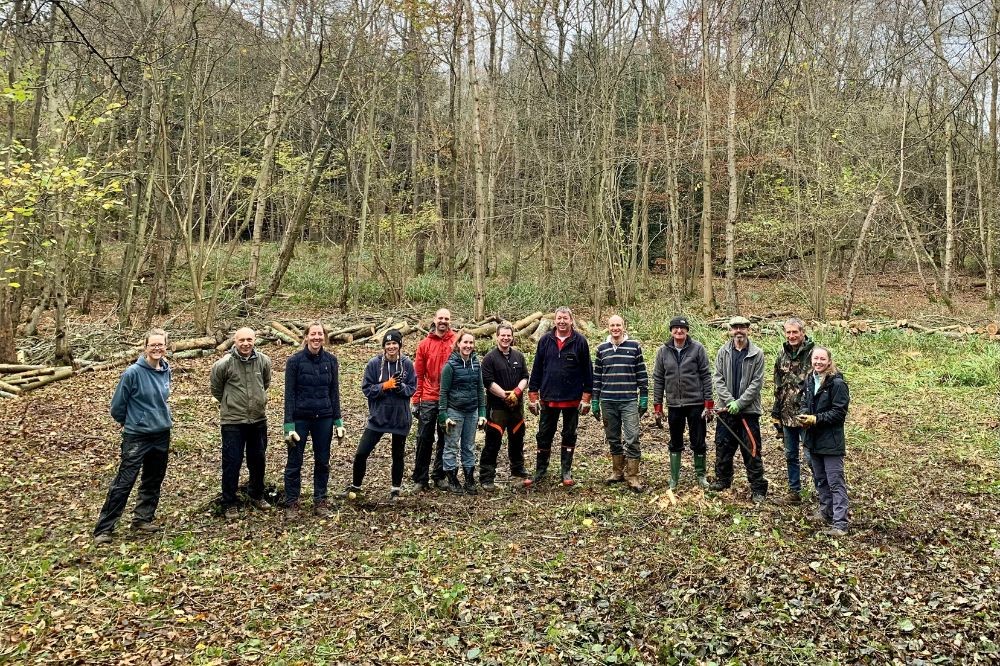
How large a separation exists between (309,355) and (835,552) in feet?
15.1

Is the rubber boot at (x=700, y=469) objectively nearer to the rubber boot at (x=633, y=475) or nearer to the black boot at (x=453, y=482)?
the rubber boot at (x=633, y=475)

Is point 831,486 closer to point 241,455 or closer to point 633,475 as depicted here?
point 633,475

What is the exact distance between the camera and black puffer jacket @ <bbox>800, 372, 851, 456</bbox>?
5723 mm

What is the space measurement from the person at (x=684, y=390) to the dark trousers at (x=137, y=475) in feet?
14.7

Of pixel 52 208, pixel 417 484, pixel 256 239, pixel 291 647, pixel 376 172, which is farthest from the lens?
pixel 376 172

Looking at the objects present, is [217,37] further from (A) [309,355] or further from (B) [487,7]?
(A) [309,355]

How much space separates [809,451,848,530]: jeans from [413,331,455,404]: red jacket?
3.45 meters

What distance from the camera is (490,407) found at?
729cm

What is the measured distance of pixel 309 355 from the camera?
648 centimetres

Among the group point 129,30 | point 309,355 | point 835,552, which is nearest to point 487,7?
point 129,30

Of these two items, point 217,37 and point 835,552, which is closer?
point 835,552

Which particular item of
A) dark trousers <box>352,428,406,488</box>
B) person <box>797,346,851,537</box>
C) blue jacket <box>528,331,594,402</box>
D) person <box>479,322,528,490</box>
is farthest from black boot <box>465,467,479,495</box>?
person <box>797,346,851,537</box>

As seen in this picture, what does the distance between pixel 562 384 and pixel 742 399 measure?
5.67 feet

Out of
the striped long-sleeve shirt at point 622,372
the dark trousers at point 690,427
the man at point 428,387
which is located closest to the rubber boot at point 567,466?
the striped long-sleeve shirt at point 622,372
